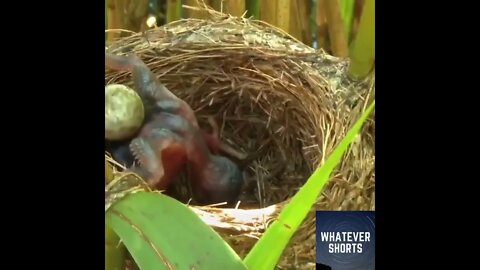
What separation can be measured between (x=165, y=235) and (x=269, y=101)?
31cm

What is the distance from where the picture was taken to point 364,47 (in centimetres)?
145

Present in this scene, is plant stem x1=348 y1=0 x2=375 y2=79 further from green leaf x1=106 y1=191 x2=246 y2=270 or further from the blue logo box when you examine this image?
green leaf x1=106 y1=191 x2=246 y2=270

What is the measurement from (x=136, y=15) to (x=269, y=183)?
Result: 38cm

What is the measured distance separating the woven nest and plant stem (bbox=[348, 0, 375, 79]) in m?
0.02

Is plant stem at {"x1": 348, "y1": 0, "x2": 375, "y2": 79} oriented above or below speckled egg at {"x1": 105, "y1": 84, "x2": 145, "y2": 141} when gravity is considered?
above

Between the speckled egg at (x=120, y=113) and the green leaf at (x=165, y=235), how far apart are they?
0.36 feet

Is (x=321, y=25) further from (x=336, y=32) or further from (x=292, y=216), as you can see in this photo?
(x=292, y=216)

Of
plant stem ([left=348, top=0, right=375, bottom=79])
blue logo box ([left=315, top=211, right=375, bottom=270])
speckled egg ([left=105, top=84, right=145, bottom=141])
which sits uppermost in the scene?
plant stem ([left=348, top=0, right=375, bottom=79])

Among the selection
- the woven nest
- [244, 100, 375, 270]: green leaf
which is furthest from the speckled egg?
[244, 100, 375, 270]: green leaf

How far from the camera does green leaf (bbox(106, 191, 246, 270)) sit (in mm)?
1378

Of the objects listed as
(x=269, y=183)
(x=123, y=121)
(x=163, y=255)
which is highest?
(x=123, y=121)
